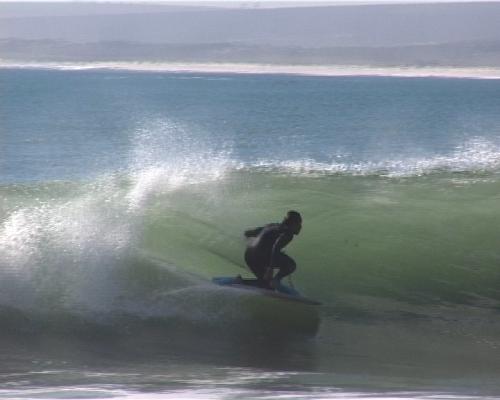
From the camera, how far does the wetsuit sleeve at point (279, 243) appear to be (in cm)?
1121

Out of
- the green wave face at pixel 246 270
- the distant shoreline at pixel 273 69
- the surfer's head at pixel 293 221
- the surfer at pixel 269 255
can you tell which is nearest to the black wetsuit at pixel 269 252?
the surfer at pixel 269 255

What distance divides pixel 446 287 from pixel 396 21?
53.9m

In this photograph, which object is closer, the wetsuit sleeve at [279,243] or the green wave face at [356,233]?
the wetsuit sleeve at [279,243]

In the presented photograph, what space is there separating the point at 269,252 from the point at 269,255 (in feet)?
0.11

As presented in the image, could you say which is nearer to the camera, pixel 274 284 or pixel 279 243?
pixel 279 243

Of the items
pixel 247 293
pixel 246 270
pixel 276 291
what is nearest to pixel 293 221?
pixel 276 291

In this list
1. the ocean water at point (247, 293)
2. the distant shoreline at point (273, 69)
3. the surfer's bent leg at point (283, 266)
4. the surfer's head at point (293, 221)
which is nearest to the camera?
the ocean water at point (247, 293)

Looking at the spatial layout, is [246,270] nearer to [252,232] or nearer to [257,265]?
[257,265]

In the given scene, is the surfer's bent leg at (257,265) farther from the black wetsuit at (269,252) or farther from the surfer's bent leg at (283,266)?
the surfer's bent leg at (283,266)

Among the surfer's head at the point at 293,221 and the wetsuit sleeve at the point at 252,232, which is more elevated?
the surfer's head at the point at 293,221

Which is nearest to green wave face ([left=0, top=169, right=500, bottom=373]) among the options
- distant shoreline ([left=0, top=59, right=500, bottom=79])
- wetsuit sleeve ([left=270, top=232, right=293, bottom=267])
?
wetsuit sleeve ([left=270, top=232, right=293, bottom=267])

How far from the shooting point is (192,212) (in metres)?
15.8

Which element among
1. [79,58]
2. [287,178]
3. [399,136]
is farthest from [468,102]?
[287,178]

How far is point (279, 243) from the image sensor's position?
11.3 meters
